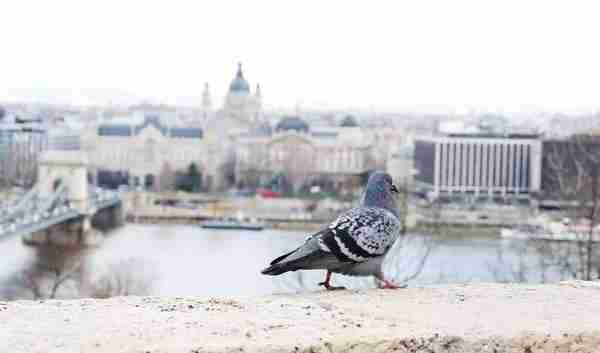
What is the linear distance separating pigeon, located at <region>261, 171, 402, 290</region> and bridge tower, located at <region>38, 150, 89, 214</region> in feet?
42.1

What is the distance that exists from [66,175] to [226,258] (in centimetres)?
556

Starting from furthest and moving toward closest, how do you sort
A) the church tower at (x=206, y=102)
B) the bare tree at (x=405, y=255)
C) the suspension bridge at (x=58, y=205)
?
the church tower at (x=206, y=102) → the suspension bridge at (x=58, y=205) → the bare tree at (x=405, y=255)

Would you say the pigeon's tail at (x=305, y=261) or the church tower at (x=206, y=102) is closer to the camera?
the pigeon's tail at (x=305, y=261)

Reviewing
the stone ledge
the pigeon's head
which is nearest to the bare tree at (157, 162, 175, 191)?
A: the pigeon's head

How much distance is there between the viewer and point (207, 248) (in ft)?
39.5

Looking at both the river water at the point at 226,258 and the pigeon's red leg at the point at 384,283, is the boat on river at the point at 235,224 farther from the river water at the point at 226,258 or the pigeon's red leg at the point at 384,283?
the pigeon's red leg at the point at 384,283

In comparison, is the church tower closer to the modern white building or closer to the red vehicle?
the modern white building

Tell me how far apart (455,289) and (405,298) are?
0.11m

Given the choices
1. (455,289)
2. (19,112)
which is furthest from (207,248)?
(455,289)

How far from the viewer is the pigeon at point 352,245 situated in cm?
151

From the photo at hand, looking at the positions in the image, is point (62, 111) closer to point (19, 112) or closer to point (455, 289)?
point (19, 112)

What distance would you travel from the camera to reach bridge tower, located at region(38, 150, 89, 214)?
1454 centimetres

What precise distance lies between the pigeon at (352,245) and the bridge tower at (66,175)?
42.1 ft

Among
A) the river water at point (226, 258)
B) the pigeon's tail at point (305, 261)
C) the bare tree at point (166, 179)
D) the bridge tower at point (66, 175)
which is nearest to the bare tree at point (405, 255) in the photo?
the river water at point (226, 258)
